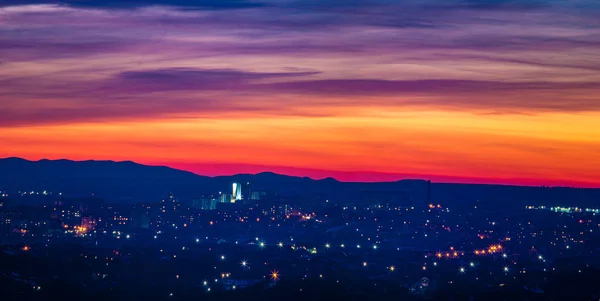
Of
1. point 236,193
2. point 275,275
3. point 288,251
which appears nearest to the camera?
point 275,275

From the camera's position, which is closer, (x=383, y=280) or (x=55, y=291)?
(x=55, y=291)

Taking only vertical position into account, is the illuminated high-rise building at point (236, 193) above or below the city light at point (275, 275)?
above

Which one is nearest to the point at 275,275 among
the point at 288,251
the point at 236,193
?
the point at 288,251

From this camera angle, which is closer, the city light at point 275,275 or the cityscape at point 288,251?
the cityscape at point 288,251

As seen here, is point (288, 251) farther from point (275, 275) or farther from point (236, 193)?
point (236, 193)

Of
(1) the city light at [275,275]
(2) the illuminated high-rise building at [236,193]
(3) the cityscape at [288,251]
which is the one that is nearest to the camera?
(3) the cityscape at [288,251]

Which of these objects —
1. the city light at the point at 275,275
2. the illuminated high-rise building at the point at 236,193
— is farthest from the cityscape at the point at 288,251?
the illuminated high-rise building at the point at 236,193

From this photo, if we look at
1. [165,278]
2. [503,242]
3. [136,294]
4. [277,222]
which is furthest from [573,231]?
[136,294]

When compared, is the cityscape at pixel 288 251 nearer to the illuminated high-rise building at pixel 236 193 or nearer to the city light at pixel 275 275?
the city light at pixel 275 275

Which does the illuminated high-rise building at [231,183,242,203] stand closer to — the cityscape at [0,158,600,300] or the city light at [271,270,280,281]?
the cityscape at [0,158,600,300]

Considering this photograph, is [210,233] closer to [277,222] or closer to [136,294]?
[277,222]

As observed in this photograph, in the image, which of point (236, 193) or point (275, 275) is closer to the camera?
point (275, 275)
